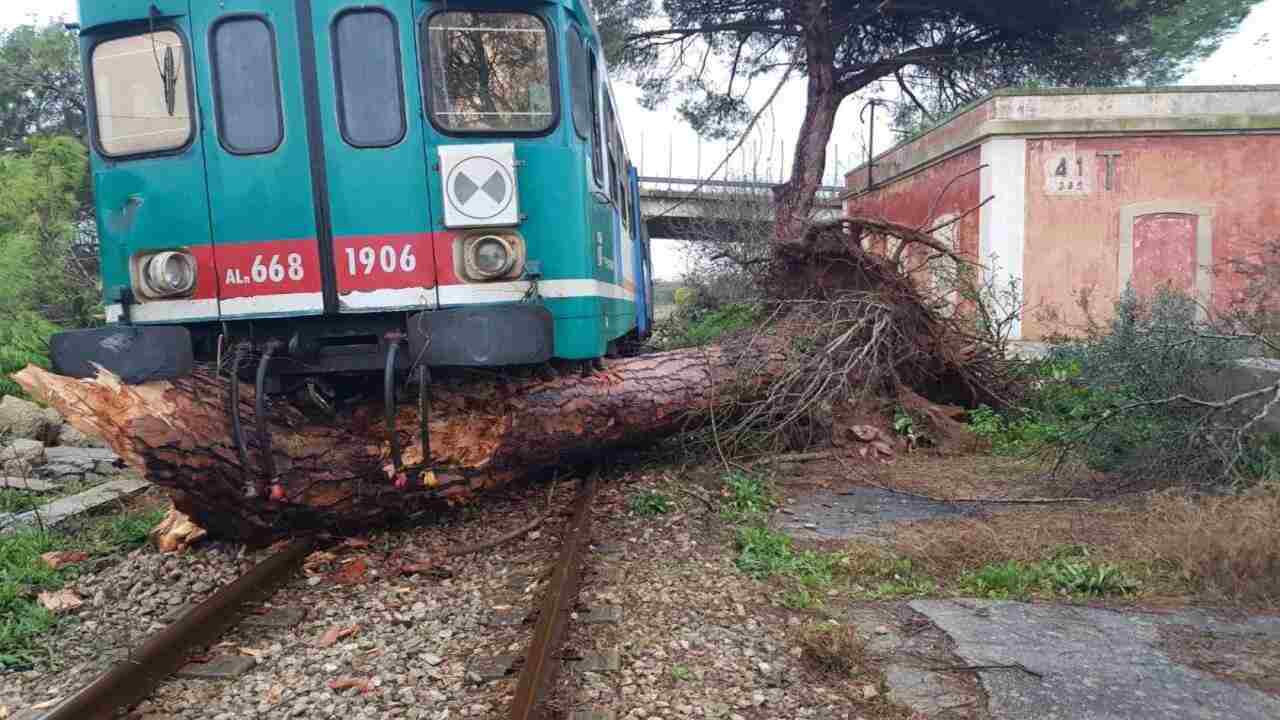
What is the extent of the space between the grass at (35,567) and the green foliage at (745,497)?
12.8ft

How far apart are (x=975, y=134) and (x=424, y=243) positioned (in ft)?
34.4

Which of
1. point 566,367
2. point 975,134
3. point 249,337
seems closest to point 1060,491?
point 566,367

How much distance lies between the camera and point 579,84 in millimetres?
5109

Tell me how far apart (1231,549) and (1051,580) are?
86 cm

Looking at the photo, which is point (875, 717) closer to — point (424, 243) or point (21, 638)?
point (424, 243)

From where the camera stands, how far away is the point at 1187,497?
5.06 metres

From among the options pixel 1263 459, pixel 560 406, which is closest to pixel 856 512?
pixel 560 406

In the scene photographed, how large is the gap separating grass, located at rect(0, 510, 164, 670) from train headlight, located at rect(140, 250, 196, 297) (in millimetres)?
1734

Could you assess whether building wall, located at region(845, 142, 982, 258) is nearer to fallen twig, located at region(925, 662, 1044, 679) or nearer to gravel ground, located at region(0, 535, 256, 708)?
fallen twig, located at region(925, 662, 1044, 679)

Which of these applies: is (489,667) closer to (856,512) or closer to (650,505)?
(650,505)

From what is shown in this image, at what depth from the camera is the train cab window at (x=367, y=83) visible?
475 cm

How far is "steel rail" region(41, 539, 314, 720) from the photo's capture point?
313 centimetres

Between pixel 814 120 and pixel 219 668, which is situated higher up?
pixel 814 120

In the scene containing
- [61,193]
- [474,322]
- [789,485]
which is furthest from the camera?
[61,193]
